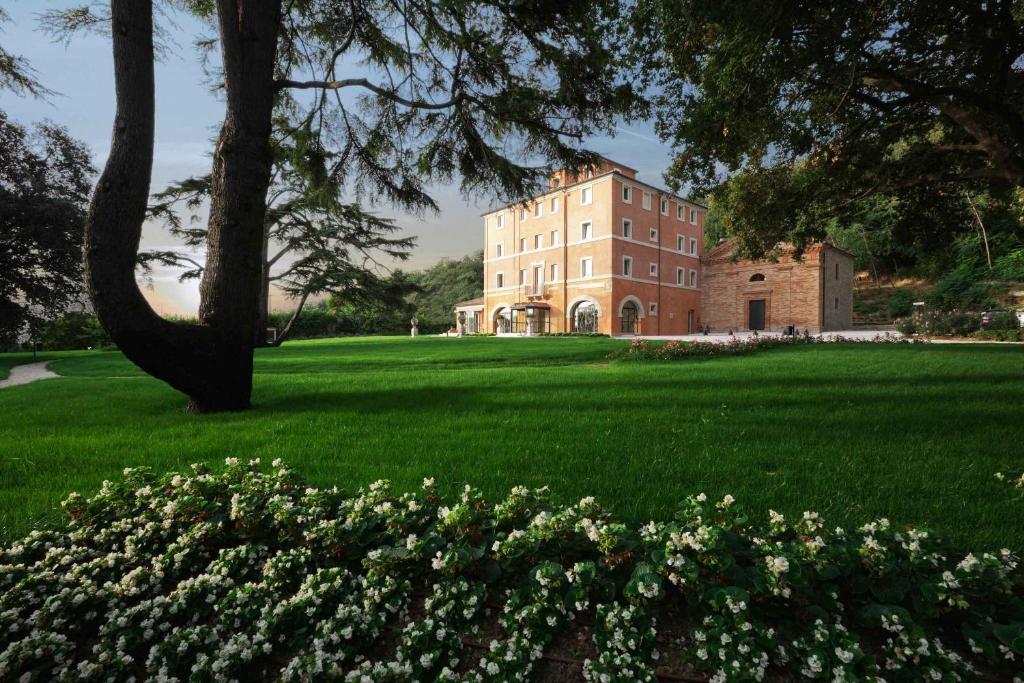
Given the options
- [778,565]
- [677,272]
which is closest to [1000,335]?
[677,272]

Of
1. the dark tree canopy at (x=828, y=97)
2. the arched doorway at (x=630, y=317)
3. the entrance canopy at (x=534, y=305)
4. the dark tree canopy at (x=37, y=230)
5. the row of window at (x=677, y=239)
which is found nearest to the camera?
the dark tree canopy at (x=828, y=97)

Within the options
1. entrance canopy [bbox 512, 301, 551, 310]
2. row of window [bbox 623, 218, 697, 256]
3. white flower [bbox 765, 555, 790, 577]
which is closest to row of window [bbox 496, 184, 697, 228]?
row of window [bbox 623, 218, 697, 256]

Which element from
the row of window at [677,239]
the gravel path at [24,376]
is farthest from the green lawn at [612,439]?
the row of window at [677,239]

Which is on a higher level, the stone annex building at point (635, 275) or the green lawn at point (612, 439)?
the stone annex building at point (635, 275)

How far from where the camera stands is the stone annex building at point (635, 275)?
33.8 metres

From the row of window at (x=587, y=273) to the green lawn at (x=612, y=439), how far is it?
26.5 metres

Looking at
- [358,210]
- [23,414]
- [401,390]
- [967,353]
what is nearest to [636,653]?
[401,390]

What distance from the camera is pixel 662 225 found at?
123 feet

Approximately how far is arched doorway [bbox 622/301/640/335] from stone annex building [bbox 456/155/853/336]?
0.08 m

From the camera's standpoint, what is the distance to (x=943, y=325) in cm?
2405

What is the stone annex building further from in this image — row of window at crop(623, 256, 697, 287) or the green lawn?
the green lawn

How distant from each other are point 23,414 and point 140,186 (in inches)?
159

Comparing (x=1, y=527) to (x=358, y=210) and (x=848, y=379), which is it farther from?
(x=358, y=210)

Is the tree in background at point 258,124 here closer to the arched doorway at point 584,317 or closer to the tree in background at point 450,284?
the arched doorway at point 584,317
